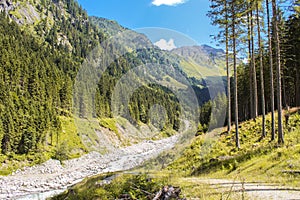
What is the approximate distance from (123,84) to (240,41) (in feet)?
34.6

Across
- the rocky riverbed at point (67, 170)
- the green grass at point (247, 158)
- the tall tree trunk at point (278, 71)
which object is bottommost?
the rocky riverbed at point (67, 170)

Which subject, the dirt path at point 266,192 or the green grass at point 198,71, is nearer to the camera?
the dirt path at point 266,192

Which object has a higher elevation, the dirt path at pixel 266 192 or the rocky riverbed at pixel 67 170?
the dirt path at pixel 266 192

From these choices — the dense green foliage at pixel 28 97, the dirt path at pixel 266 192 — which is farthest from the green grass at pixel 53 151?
the dirt path at pixel 266 192

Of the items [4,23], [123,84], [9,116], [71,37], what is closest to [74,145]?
[9,116]

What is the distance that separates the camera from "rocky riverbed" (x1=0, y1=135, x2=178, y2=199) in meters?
33.6

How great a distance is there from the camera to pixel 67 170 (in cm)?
4806

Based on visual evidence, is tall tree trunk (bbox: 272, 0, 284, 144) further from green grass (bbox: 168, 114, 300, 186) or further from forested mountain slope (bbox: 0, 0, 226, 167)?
forested mountain slope (bbox: 0, 0, 226, 167)

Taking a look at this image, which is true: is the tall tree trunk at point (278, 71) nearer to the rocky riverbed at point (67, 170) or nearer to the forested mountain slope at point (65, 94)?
the forested mountain slope at point (65, 94)

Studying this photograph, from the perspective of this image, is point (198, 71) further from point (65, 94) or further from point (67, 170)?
point (65, 94)

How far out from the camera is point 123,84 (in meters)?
24.8

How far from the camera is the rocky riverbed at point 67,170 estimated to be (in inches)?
1322

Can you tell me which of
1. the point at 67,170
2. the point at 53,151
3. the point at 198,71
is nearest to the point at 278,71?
the point at 198,71

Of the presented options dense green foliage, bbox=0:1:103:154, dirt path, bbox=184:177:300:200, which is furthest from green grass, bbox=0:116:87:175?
dirt path, bbox=184:177:300:200
